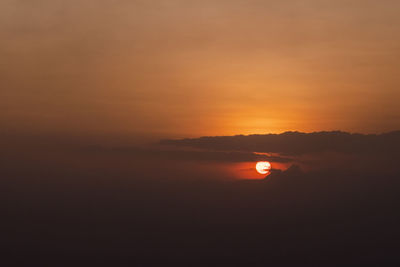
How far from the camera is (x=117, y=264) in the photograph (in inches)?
4865

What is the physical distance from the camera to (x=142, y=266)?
125562 millimetres

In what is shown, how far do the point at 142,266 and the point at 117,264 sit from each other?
12.7m
